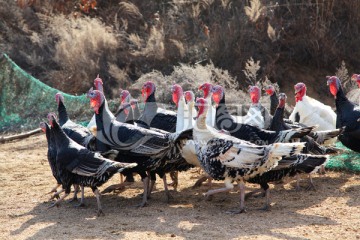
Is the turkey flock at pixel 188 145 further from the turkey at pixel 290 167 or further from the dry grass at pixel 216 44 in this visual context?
the dry grass at pixel 216 44

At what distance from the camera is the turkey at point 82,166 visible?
636 cm

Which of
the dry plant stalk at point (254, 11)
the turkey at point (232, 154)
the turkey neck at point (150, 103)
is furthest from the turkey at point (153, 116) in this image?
the dry plant stalk at point (254, 11)

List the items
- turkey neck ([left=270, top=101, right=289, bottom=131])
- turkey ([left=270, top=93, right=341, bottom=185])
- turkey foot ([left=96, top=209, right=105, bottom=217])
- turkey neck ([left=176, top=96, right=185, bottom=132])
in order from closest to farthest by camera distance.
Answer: turkey foot ([left=96, top=209, right=105, bottom=217]) → turkey ([left=270, top=93, right=341, bottom=185]) → turkey neck ([left=270, top=101, right=289, bottom=131]) → turkey neck ([left=176, top=96, right=185, bottom=132])

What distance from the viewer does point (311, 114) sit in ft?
28.2

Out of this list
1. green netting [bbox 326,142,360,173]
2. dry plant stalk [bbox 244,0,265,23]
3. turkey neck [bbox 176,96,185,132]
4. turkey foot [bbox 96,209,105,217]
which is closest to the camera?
turkey foot [bbox 96,209,105,217]

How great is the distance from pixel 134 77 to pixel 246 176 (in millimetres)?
7778

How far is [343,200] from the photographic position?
6.85 m

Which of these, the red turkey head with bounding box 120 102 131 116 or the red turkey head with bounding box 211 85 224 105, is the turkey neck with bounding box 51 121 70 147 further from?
the red turkey head with bounding box 211 85 224 105

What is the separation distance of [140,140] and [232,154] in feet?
3.70

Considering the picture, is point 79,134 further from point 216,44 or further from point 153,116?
point 216,44

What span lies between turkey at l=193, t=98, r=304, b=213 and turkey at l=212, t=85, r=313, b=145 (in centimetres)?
71

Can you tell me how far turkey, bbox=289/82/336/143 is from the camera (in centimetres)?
861

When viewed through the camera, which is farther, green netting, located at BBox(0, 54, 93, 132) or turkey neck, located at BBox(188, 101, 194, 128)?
green netting, located at BBox(0, 54, 93, 132)

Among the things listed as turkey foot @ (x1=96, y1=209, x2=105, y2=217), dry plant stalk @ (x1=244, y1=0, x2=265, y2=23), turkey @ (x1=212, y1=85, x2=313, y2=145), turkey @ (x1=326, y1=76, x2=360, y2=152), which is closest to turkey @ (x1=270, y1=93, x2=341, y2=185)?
turkey @ (x1=212, y1=85, x2=313, y2=145)
